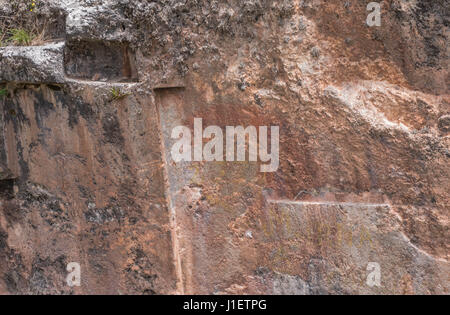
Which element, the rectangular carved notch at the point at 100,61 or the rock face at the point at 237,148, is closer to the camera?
the rock face at the point at 237,148

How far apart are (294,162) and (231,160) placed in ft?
1.23

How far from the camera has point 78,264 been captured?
9.25 ft

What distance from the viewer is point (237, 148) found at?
2.68 m

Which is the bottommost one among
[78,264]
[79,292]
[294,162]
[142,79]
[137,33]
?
[79,292]

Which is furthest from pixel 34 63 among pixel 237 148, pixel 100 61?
pixel 237 148

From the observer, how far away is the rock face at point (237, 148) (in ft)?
8.12

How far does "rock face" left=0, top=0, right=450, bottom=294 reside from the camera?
2.47m

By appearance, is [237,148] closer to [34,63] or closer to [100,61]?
[100,61]

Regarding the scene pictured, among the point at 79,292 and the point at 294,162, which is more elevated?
the point at 294,162

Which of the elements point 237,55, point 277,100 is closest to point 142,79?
point 237,55

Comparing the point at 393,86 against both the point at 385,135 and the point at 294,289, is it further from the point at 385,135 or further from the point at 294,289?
the point at 294,289

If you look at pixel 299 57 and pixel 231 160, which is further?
pixel 231 160

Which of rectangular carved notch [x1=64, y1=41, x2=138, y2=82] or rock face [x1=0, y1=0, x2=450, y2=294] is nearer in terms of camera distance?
rock face [x1=0, y1=0, x2=450, y2=294]

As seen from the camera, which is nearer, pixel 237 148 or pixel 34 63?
pixel 34 63
